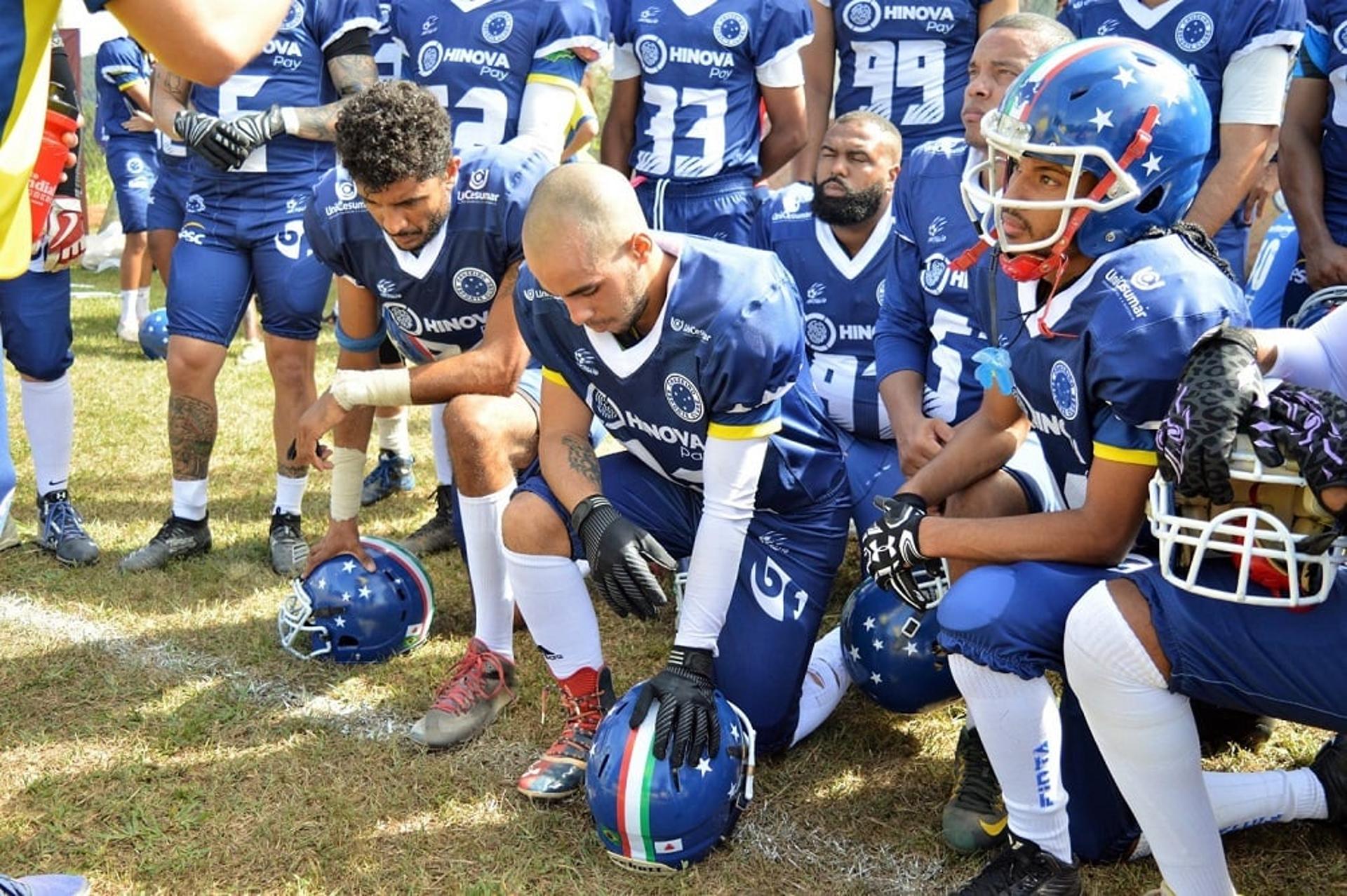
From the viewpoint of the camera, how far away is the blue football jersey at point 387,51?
5762mm

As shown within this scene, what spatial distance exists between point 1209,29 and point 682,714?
117 inches

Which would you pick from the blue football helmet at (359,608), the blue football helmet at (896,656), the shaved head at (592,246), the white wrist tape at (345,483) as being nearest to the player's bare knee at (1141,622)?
the blue football helmet at (896,656)

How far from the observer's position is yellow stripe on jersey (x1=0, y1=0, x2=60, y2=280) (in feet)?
7.84

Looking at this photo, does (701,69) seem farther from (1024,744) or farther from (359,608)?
(1024,744)

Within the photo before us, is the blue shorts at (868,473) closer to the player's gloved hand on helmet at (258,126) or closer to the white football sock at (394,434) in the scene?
the white football sock at (394,434)

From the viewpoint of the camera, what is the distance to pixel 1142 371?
8.41 feet

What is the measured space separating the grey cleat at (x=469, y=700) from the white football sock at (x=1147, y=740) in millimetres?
1842

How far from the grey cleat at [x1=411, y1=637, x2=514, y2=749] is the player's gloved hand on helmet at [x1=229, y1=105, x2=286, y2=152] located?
7.69 feet

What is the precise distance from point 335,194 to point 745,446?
1807 millimetres

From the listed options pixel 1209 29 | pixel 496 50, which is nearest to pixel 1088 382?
pixel 1209 29

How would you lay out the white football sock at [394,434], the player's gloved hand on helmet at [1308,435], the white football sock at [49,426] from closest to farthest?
Result: the player's gloved hand on helmet at [1308,435]
the white football sock at [49,426]
the white football sock at [394,434]

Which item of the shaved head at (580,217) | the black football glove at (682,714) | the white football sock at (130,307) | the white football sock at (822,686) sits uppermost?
the shaved head at (580,217)

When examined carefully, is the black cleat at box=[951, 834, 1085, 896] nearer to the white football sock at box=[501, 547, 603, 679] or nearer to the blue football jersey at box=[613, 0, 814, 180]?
the white football sock at box=[501, 547, 603, 679]

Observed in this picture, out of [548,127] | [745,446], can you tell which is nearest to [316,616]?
[745,446]
